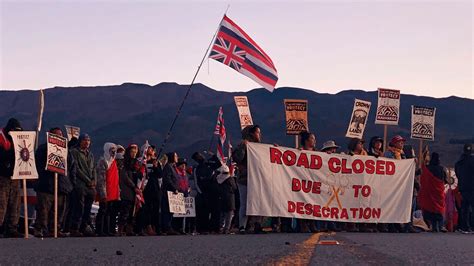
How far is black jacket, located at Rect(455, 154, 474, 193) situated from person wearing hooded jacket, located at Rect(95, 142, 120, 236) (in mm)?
7195

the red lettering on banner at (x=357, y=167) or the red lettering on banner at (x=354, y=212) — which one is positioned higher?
the red lettering on banner at (x=357, y=167)

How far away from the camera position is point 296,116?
18766 mm

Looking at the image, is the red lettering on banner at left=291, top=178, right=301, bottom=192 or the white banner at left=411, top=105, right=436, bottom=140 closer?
the red lettering on banner at left=291, top=178, right=301, bottom=192

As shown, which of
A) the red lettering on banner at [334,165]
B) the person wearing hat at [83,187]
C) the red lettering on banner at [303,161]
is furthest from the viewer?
the red lettering on banner at [334,165]

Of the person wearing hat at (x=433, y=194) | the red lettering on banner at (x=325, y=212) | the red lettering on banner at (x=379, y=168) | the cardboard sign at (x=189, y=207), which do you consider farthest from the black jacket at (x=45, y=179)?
the person wearing hat at (x=433, y=194)

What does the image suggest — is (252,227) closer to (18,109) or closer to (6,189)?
(6,189)

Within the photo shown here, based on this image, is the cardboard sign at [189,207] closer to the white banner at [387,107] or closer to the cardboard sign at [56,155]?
the cardboard sign at [56,155]

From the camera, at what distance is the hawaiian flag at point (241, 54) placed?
20500 millimetres

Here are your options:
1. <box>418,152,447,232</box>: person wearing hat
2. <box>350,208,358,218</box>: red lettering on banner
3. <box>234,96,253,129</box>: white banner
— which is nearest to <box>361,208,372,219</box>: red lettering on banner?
<box>350,208,358,218</box>: red lettering on banner

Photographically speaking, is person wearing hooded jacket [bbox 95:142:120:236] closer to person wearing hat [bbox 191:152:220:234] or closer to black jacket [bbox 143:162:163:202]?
black jacket [bbox 143:162:163:202]

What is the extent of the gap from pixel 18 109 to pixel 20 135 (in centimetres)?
14221

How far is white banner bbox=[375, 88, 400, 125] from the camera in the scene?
66.9 ft

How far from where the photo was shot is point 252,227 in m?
16.5

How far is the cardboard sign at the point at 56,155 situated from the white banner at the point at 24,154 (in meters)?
0.38
